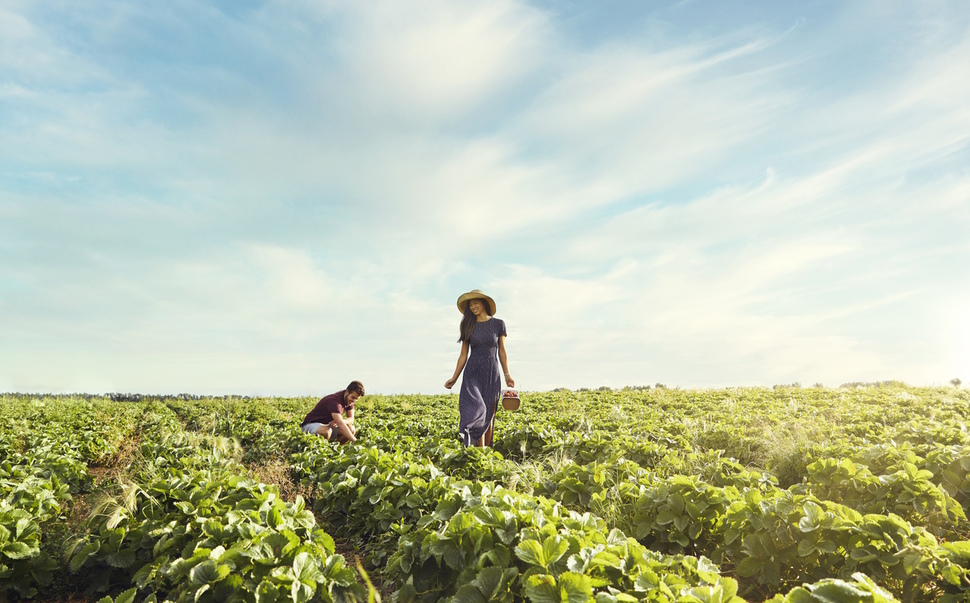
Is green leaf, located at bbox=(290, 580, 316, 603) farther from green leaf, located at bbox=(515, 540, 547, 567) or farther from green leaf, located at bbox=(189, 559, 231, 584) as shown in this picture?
green leaf, located at bbox=(515, 540, 547, 567)

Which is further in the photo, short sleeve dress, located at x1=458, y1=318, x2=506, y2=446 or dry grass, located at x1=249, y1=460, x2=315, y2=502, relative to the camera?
short sleeve dress, located at x1=458, y1=318, x2=506, y2=446

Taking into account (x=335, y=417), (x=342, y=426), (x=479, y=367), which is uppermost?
(x=479, y=367)

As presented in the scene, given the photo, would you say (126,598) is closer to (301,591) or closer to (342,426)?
(301,591)

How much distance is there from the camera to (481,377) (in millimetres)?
8727

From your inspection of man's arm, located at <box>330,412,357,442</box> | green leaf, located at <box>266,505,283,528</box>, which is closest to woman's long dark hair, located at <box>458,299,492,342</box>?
man's arm, located at <box>330,412,357,442</box>

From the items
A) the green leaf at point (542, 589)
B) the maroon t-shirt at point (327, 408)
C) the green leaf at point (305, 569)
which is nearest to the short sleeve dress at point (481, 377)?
the maroon t-shirt at point (327, 408)

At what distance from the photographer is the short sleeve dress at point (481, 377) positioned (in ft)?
28.1

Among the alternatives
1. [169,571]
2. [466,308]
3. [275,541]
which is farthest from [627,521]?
[466,308]

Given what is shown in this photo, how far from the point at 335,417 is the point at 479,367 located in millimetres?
3017

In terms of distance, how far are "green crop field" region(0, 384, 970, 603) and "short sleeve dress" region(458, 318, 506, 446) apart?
0.82 metres

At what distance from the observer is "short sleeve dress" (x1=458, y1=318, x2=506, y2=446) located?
8578 millimetres

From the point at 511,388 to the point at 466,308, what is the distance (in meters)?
1.46

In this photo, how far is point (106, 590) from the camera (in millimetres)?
4664

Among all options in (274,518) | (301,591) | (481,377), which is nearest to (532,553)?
(301,591)
